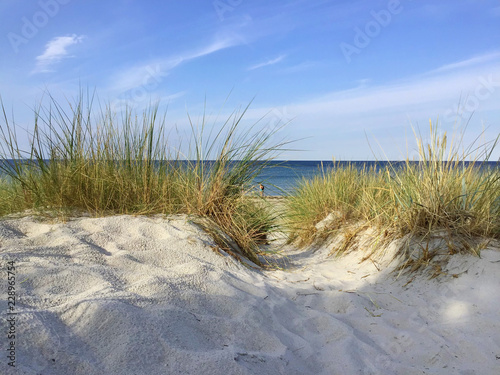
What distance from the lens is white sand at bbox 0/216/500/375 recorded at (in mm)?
1368

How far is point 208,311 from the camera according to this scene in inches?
72.0

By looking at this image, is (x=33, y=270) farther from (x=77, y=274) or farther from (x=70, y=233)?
(x=70, y=233)

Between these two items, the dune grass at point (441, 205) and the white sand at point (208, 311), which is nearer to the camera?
the white sand at point (208, 311)

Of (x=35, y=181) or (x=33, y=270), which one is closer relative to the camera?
(x=33, y=270)

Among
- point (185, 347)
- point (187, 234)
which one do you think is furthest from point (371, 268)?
point (185, 347)

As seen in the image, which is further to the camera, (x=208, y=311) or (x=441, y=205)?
(x=441, y=205)

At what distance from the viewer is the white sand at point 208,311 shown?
1.37 metres

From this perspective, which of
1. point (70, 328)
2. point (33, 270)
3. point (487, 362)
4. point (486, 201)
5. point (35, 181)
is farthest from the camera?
point (35, 181)

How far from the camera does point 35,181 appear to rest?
3.11 metres

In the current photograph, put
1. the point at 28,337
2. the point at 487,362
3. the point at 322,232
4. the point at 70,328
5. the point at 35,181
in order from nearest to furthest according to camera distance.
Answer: the point at 28,337
the point at 70,328
the point at 487,362
the point at 35,181
the point at 322,232

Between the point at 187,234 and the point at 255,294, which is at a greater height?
the point at 187,234

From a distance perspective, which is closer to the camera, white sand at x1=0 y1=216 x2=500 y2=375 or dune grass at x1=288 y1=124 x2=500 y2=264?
white sand at x1=0 y1=216 x2=500 y2=375

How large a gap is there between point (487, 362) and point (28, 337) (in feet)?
6.26

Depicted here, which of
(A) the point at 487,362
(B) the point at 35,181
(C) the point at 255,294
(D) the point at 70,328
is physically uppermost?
(B) the point at 35,181
